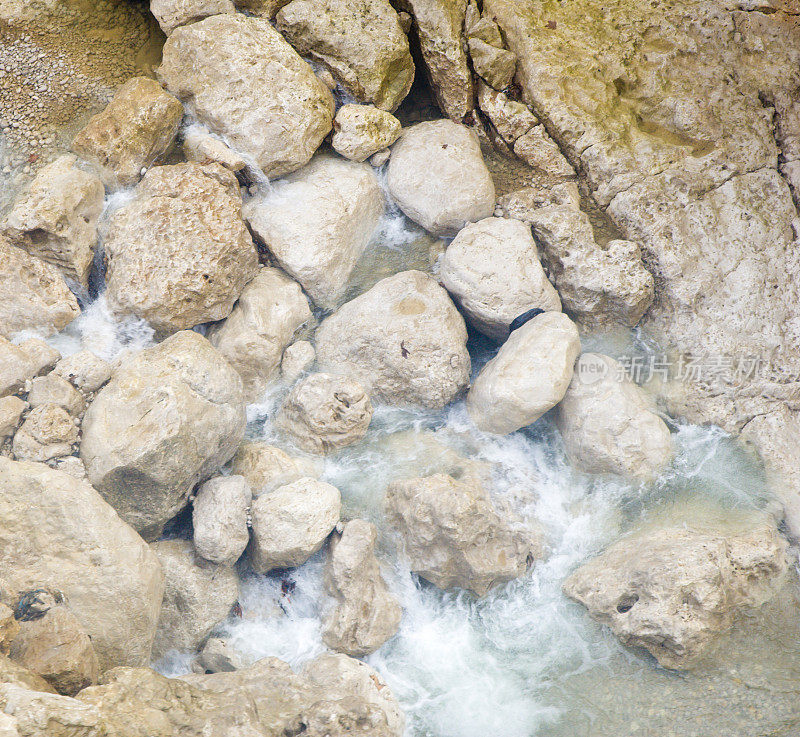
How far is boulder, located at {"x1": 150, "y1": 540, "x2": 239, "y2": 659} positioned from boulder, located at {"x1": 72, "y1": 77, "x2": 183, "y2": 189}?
3.63 metres

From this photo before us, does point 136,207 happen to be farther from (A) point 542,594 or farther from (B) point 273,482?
(A) point 542,594

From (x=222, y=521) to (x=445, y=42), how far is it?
5054mm

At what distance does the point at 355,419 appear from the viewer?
5.95 metres

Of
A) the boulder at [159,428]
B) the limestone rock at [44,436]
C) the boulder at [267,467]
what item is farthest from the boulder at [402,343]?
the limestone rock at [44,436]

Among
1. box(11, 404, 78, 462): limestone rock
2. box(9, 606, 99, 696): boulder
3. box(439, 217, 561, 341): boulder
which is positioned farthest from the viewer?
box(439, 217, 561, 341): boulder

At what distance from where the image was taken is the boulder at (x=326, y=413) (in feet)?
19.3

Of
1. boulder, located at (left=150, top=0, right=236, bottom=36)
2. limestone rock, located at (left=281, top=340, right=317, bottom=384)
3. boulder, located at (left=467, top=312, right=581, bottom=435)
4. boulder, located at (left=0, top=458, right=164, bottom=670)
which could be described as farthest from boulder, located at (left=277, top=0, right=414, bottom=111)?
boulder, located at (left=0, top=458, right=164, bottom=670)

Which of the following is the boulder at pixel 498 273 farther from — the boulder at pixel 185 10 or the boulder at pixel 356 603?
the boulder at pixel 185 10

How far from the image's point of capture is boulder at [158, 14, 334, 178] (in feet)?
20.6

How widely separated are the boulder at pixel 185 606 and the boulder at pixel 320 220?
→ 276cm

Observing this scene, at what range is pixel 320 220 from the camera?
6324mm

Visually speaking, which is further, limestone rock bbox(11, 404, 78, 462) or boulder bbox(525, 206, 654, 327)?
boulder bbox(525, 206, 654, 327)

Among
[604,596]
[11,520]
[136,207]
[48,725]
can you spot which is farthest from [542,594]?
[136,207]

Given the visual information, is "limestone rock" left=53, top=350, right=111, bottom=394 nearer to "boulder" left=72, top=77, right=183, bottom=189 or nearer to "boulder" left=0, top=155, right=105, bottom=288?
"boulder" left=0, top=155, right=105, bottom=288
